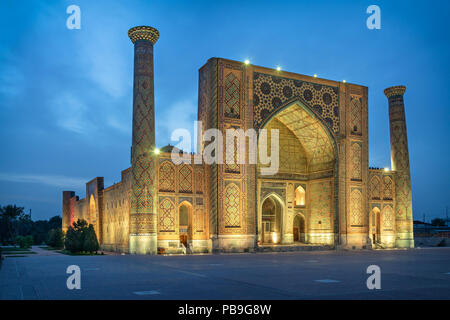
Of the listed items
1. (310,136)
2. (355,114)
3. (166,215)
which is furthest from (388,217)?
(166,215)

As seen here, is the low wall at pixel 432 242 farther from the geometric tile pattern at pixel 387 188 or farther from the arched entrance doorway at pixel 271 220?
the arched entrance doorway at pixel 271 220

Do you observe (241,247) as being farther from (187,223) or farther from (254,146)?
(254,146)

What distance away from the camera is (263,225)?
24.5 meters

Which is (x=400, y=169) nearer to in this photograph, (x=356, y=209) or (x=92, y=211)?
(x=356, y=209)

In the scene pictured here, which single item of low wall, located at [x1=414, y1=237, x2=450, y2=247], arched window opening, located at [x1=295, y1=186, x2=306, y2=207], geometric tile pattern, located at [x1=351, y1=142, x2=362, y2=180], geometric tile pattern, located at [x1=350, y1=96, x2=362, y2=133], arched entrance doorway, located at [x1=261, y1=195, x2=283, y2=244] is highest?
geometric tile pattern, located at [x1=350, y1=96, x2=362, y2=133]

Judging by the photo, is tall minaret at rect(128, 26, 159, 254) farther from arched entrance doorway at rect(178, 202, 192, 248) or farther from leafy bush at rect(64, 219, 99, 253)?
leafy bush at rect(64, 219, 99, 253)

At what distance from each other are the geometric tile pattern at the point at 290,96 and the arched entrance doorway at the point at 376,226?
538 cm

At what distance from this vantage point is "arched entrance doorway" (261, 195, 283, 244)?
80.5 ft

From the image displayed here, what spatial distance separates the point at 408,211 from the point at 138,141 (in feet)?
52.6

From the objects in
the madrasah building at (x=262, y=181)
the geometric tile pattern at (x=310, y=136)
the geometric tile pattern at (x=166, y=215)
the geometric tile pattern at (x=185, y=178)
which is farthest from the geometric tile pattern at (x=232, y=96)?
the geometric tile pattern at (x=166, y=215)

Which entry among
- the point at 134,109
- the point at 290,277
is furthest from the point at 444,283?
the point at 134,109

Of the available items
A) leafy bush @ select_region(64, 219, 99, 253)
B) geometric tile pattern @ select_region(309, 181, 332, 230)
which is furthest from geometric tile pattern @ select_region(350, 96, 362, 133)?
leafy bush @ select_region(64, 219, 99, 253)

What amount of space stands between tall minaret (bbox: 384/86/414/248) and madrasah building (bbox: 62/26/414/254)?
6 cm

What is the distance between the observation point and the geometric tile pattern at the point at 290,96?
21.4 m
